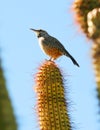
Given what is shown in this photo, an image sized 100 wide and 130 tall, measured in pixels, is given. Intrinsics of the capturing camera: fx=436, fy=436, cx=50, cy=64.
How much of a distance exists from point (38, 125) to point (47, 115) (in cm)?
13

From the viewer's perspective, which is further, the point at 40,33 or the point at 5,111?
the point at 40,33

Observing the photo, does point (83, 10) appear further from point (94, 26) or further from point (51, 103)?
point (94, 26)

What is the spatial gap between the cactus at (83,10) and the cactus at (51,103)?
78 centimetres

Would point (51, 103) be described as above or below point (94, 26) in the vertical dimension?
above

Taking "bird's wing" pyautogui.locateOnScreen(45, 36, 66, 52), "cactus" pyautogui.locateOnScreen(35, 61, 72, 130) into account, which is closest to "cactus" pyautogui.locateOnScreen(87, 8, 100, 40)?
"cactus" pyautogui.locateOnScreen(35, 61, 72, 130)

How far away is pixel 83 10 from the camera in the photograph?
455 centimetres

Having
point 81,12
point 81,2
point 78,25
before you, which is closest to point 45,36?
point 81,2

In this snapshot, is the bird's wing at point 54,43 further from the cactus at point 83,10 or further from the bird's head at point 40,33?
the cactus at point 83,10

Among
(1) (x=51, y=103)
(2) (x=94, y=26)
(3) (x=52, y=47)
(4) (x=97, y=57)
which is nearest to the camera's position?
(4) (x=97, y=57)

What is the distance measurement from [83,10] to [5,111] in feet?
9.75

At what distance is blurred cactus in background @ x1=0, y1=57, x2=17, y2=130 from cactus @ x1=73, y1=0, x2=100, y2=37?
60.3 inches

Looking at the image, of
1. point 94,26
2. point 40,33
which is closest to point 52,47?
point 40,33

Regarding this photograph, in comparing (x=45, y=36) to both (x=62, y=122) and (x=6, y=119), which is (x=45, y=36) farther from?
(x=6, y=119)

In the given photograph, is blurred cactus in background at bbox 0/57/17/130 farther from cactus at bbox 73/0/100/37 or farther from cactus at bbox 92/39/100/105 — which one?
cactus at bbox 73/0/100/37
